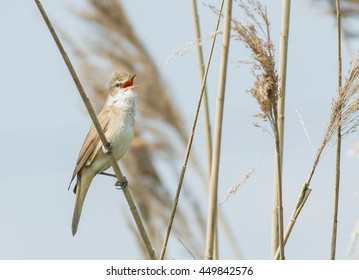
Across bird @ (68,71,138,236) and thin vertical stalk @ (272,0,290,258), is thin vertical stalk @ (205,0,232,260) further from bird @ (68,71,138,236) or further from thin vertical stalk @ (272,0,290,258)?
bird @ (68,71,138,236)

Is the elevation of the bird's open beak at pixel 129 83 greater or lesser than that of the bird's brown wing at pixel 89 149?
greater

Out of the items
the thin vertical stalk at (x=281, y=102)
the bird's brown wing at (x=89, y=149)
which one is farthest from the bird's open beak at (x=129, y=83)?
the thin vertical stalk at (x=281, y=102)

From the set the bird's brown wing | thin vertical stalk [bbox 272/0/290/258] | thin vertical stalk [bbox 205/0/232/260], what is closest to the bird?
the bird's brown wing

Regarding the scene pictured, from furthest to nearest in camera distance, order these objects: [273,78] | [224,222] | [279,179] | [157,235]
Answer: [157,235] → [224,222] → [279,179] → [273,78]

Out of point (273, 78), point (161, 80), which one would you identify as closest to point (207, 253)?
point (273, 78)

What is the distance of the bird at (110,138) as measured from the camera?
3.73 meters

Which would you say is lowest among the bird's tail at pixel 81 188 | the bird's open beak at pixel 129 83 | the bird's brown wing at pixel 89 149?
the bird's tail at pixel 81 188

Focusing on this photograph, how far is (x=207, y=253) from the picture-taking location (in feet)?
7.54

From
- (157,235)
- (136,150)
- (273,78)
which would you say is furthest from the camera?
(136,150)

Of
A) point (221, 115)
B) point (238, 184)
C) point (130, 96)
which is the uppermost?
point (130, 96)

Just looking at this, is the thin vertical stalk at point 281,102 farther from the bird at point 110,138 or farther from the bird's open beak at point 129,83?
the bird's open beak at point 129,83

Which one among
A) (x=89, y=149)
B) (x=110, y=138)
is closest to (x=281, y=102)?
(x=110, y=138)

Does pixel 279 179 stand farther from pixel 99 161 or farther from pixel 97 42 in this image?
pixel 97 42

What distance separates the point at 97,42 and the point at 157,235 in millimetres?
1281
